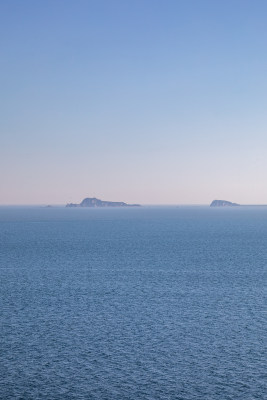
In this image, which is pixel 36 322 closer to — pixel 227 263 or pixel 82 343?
pixel 82 343

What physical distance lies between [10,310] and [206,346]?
82.5 feet

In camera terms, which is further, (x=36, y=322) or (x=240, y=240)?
(x=240, y=240)

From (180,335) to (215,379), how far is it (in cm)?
1055

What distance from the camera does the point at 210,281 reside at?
2958 inches

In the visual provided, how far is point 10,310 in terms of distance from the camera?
56469 mm

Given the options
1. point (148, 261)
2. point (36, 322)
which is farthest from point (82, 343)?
point (148, 261)

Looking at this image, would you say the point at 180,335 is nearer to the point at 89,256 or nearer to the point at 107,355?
the point at 107,355

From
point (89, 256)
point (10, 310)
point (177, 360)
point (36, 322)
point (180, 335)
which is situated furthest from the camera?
point (89, 256)

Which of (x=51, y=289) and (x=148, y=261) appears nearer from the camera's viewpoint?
(x=51, y=289)

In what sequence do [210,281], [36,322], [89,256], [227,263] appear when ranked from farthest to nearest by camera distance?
[89,256], [227,263], [210,281], [36,322]

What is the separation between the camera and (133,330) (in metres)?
48.5

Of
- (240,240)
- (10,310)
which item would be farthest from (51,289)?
(240,240)

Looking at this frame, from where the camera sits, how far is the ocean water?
3559cm

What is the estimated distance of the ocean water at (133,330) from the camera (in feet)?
117
